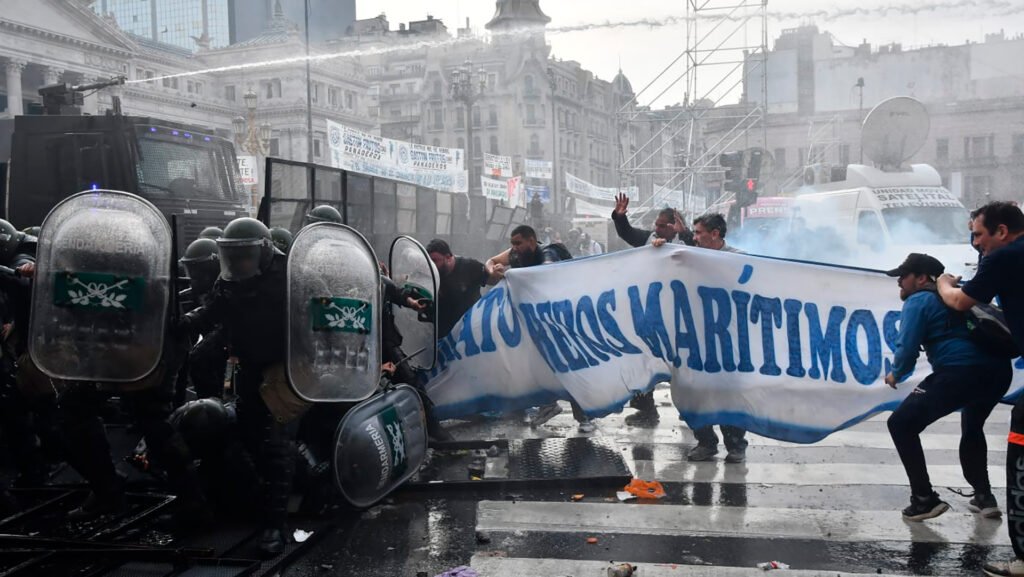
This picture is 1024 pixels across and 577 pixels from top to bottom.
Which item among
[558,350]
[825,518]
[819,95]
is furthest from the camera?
[819,95]

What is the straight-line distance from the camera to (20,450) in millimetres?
6078

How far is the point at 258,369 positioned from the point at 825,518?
3.49 m

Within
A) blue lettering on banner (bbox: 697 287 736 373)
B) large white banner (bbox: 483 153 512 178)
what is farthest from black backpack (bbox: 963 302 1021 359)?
large white banner (bbox: 483 153 512 178)

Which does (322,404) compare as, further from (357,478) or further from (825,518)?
(825,518)

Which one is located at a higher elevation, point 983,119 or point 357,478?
point 983,119

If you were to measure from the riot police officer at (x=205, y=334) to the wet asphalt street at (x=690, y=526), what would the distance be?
1.37m

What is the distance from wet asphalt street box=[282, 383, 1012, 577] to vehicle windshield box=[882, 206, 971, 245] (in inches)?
330

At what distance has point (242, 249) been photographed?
4.79m

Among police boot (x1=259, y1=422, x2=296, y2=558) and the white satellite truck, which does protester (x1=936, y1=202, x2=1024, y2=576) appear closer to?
police boot (x1=259, y1=422, x2=296, y2=558)

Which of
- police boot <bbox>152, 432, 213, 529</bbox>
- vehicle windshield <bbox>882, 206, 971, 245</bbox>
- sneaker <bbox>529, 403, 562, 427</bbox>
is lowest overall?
sneaker <bbox>529, 403, 562, 427</bbox>

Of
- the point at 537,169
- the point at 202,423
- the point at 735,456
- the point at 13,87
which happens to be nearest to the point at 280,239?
the point at 202,423

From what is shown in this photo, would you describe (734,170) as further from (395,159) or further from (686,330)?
(686,330)

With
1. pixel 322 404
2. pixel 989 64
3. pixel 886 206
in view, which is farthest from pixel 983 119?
pixel 322 404

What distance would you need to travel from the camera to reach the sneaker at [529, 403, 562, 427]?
830 cm
